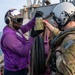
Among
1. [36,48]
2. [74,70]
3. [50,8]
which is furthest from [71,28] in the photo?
[50,8]

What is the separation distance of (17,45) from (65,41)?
1.54 m

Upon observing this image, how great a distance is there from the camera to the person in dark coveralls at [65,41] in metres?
2.25

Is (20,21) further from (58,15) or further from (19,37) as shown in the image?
(58,15)

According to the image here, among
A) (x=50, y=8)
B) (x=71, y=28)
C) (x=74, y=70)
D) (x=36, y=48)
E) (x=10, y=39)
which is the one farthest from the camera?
(x=50, y=8)

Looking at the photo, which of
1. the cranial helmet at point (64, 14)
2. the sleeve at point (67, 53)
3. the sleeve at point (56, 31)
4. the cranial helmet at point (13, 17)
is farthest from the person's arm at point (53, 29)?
the sleeve at point (67, 53)

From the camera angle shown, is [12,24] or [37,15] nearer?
[37,15]

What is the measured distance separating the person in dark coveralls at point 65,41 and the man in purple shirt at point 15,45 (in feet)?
3.63

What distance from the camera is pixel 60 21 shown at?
2.63 meters

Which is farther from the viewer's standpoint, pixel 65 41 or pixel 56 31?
pixel 56 31

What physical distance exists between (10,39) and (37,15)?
56cm

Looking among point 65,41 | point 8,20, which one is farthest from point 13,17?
point 65,41

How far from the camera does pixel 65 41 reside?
7.73 ft

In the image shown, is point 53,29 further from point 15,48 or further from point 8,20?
point 8,20

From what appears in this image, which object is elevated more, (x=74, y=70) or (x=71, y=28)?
(x=71, y=28)
